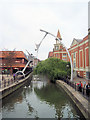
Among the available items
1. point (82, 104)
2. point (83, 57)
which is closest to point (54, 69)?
point (83, 57)

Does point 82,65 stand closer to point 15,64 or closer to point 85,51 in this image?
point 85,51

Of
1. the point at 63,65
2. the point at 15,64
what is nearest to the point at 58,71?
the point at 63,65

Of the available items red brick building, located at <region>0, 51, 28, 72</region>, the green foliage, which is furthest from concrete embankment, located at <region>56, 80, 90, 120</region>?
red brick building, located at <region>0, 51, 28, 72</region>

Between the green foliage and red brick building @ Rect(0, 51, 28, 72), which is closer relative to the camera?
the green foliage

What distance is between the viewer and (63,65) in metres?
37.3

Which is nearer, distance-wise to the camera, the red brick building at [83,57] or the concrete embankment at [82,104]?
the concrete embankment at [82,104]

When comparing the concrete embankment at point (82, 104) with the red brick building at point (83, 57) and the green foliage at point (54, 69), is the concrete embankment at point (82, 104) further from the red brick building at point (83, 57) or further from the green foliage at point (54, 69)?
the red brick building at point (83, 57)

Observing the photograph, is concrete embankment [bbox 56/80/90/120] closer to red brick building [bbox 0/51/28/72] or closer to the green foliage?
the green foliage

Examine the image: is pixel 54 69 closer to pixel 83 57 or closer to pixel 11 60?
pixel 83 57

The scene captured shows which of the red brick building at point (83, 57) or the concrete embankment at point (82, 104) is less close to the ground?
the red brick building at point (83, 57)

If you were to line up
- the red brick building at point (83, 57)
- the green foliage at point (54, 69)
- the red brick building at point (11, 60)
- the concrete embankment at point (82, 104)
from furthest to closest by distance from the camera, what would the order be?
the red brick building at point (11, 60) → the red brick building at point (83, 57) → the green foliage at point (54, 69) → the concrete embankment at point (82, 104)

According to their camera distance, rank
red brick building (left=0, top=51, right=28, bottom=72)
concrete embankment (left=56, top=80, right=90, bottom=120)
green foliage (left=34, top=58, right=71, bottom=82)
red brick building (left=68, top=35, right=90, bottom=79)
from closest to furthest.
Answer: concrete embankment (left=56, top=80, right=90, bottom=120) < green foliage (left=34, top=58, right=71, bottom=82) < red brick building (left=68, top=35, right=90, bottom=79) < red brick building (left=0, top=51, right=28, bottom=72)

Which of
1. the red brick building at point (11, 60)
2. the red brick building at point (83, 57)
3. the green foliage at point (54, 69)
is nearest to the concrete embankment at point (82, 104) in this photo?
the green foliage at point (54, 69)

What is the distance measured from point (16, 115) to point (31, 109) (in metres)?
2.09
